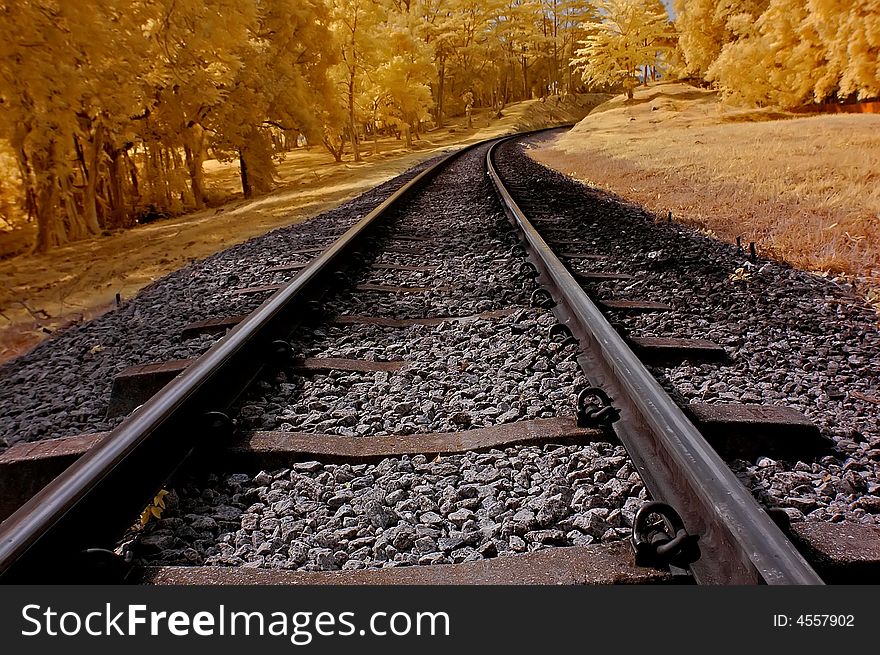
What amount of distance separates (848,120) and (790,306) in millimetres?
20414

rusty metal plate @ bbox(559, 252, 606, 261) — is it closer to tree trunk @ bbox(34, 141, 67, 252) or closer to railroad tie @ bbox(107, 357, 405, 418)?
railroad tie @ bbox(107, 357, 405, 418)

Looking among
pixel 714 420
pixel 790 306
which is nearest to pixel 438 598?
pixel 714 420

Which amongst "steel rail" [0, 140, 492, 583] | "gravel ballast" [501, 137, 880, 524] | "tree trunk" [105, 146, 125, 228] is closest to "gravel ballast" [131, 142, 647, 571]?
"steel rail" [0, 140, 492, 583]

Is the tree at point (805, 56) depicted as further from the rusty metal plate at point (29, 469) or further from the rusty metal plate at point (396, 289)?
the rusty metal plate at point (29, 469)

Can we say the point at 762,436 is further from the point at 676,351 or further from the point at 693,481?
the point at 676,351

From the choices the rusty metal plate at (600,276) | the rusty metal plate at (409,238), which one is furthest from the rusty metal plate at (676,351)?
the rusty metal plate at (409,238)

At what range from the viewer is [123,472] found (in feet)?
5.69

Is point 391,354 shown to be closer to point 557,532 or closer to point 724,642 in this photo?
point 557,532

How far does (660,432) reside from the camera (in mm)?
1812

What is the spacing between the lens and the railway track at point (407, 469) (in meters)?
1.46

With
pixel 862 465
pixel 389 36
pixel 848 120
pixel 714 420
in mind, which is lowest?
pixel 862 465

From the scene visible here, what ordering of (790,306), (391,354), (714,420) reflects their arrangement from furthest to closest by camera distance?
(790,306)
(391,354)
(714,420)

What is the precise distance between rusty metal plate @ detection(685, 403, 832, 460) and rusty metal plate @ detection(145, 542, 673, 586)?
0.73 metres

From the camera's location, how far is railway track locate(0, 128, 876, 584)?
146cm
